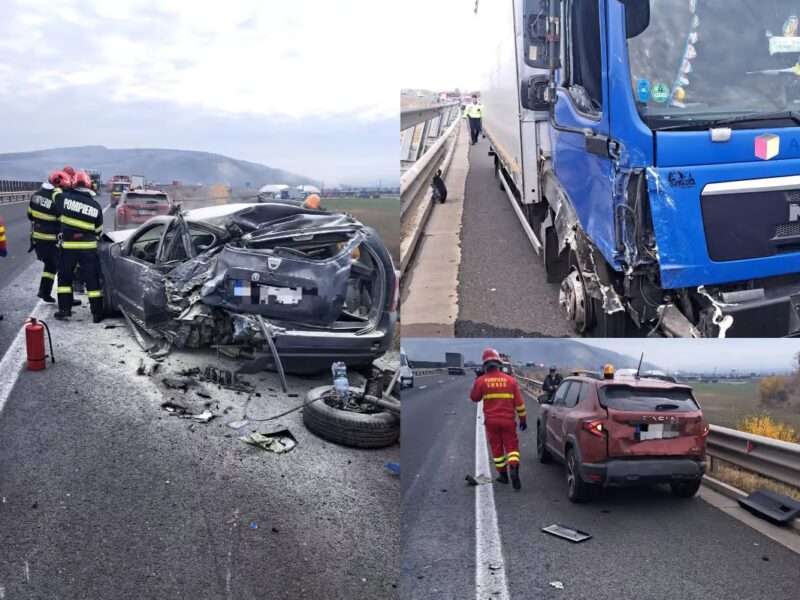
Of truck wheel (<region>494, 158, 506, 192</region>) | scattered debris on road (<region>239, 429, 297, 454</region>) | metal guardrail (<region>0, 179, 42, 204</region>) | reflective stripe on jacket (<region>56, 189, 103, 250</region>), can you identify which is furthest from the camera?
reflective stripe on jacket (<region>56, 189, 103, 250</region>)

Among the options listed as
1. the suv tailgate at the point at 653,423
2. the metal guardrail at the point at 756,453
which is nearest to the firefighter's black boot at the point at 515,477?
the suv tailgate at the point at 653,423

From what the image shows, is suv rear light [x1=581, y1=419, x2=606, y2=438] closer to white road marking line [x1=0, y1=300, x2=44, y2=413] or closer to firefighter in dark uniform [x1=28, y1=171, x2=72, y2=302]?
white road marking line [x1=0, y1=300, x2=44, y2=413]

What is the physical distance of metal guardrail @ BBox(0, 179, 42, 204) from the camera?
18.0 ft

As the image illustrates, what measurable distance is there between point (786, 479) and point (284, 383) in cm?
373

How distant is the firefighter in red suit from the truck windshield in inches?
46.6

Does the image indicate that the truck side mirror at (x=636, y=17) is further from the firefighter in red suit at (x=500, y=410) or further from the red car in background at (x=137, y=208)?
the red car in background at (x=137, y=208)

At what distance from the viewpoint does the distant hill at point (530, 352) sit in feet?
6.72

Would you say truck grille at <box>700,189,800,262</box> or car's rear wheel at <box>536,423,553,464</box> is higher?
truck grille at <box>700,189,800,262</box>

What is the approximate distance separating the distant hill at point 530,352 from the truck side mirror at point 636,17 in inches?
50.1

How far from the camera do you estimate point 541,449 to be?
210 cm

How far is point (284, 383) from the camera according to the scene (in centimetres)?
525

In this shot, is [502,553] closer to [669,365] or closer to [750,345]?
[669,365]

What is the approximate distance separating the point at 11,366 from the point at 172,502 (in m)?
2.68

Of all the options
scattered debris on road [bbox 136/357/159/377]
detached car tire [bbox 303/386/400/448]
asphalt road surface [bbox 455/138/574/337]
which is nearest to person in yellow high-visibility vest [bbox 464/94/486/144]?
scattered debris on road [bbox 136/357/159/377]
